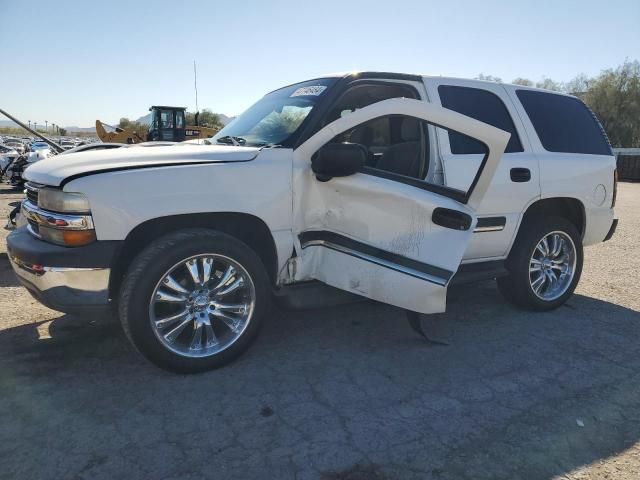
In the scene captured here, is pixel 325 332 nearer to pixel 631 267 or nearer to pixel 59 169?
pixel 59 169

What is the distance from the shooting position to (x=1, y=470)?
2.27 meters

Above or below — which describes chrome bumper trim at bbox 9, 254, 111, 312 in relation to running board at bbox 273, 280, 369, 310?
above

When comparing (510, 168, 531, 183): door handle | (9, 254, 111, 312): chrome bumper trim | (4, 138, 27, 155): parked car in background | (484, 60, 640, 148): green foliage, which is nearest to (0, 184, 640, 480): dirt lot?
(9, 254, 111, 312): chrome bumper trim

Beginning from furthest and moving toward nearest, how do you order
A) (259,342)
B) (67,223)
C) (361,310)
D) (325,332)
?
(361,310) → (325,332) → (259,342) → (67,223)

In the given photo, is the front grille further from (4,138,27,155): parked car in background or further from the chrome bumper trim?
(4,138,27,155): parked car in background

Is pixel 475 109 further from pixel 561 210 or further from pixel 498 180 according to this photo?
pixel 561 210

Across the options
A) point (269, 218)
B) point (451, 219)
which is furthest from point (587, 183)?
point (269, 218)

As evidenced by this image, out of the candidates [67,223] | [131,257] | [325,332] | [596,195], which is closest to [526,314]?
[596,195]

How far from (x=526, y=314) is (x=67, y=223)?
3.94 metres

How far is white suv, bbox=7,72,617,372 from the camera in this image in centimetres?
289

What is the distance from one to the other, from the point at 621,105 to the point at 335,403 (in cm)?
5188

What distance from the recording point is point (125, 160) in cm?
301

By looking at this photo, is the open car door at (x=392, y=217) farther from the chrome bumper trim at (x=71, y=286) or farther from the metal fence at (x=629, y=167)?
the metal fence at (x=629, y=167)

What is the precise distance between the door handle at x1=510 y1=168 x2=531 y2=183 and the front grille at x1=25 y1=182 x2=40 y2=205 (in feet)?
11.9
